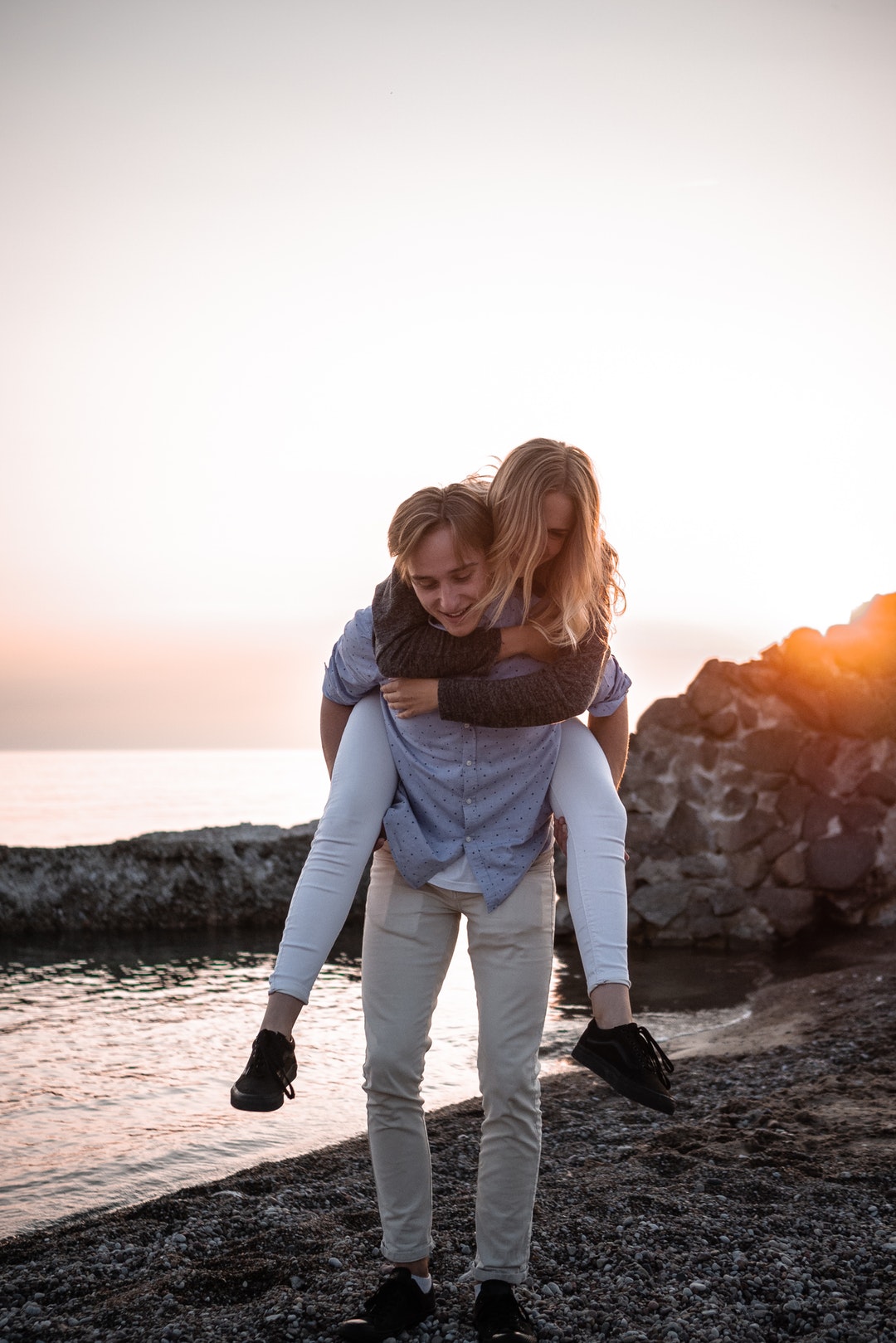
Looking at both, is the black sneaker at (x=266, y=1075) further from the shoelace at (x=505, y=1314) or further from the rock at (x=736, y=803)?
the rock at (x=736, y=803)

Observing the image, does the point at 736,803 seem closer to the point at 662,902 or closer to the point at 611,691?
the point at 662,902

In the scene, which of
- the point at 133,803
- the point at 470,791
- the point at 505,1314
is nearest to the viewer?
the point at 505,1314

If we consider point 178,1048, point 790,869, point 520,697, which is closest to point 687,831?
point 790,869

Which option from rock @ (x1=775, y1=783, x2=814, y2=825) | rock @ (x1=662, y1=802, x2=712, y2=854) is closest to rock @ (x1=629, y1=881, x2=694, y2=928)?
rock @ (x1=662, y1=802, x2=712, y2=854)

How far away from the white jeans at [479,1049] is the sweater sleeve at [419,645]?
0.57 meters

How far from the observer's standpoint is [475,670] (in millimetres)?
2926

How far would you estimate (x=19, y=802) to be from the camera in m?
25.9

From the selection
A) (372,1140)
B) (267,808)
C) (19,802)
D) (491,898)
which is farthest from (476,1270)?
→ (19,802)

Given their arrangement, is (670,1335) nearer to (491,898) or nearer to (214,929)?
(491,898)

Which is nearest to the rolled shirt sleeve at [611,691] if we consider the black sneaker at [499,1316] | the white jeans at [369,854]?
the white jeans at [369,854]

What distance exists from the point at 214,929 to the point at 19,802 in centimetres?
1551

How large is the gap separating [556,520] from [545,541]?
0.07 metres

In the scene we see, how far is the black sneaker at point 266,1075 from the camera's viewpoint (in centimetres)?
250

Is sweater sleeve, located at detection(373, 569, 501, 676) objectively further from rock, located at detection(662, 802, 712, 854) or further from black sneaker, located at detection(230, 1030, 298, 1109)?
rock, located at detection(662, 802, 712, 854)
